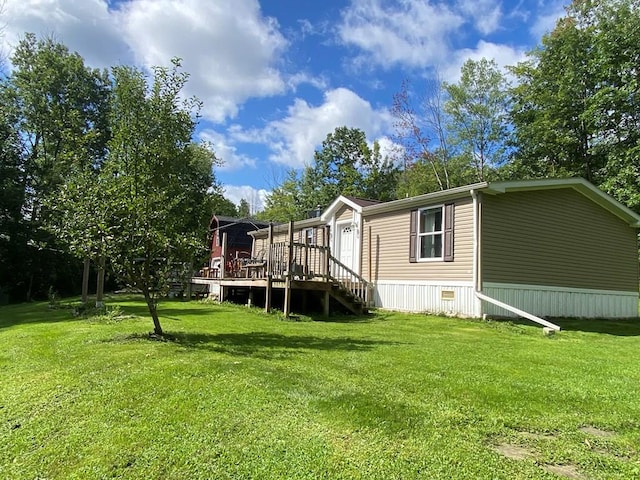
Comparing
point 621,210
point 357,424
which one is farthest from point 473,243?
point 357,424

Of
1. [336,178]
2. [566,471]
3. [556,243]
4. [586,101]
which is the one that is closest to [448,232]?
[556,243]

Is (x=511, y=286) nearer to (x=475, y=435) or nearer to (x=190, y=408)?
(x=475, y=435)

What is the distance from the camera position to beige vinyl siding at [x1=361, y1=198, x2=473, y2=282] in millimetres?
10664

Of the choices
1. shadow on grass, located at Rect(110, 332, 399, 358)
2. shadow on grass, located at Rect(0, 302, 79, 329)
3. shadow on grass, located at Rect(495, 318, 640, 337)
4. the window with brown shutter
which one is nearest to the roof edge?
the window with brown shutter

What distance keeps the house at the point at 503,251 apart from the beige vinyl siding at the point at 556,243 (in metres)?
0.03

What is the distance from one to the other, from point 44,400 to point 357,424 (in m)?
2.75

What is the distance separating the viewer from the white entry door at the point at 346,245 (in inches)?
576

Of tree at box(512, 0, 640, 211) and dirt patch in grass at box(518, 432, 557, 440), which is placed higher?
tree at box(512, 0, 640, 211)

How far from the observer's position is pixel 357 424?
10.4 ft

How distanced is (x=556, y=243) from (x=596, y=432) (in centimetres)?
970

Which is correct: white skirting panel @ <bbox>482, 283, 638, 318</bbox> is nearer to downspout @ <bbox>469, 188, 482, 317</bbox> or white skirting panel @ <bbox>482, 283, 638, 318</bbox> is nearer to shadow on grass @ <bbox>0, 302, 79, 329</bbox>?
downspout @ <bbox>469, 188, 482, 317</bbox>

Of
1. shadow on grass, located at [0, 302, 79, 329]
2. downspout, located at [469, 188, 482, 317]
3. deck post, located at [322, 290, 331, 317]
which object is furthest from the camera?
deck post, located at [322, 290, 331, 317]

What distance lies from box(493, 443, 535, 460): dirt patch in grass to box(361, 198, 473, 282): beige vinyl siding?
26.0 feet

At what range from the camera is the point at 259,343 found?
6453 mm
